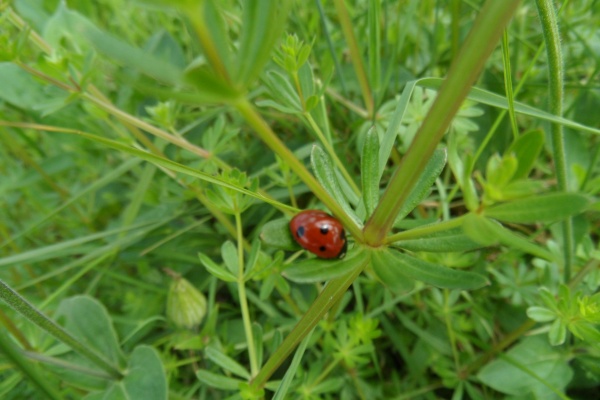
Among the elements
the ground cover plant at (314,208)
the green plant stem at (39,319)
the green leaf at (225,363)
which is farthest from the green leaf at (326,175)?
the green plant stem at (39,319)

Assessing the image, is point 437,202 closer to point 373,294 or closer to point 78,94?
point 373,294

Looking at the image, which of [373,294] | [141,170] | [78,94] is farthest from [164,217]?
[373,294]

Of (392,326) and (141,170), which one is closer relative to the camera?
(392,326)

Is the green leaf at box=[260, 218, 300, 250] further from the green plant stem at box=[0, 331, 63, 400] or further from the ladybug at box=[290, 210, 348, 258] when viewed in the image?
the green plant stem at box=[0, 331, 63, 400]

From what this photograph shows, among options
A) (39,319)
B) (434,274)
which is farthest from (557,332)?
(39,319)

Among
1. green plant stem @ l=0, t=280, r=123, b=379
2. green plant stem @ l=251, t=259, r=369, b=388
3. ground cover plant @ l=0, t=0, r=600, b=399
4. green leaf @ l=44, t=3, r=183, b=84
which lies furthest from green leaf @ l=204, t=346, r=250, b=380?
green leaf @ l=44, t=3, r=183, b=84

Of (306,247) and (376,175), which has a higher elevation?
(376,175)
